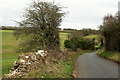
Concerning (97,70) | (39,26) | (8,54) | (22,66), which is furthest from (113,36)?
→ (8,54)

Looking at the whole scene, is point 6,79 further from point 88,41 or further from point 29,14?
point 88,41

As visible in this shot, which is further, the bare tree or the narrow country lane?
the bare tree

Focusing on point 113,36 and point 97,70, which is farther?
point 113,36

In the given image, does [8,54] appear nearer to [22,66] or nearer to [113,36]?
[22,66]

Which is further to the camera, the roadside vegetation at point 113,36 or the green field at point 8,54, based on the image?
the roadside vegetation at point 113,36

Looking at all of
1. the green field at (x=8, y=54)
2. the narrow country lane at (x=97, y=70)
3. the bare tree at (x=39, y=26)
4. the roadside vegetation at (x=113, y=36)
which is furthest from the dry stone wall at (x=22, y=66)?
the roadside vegetation at (x=113, y=36)

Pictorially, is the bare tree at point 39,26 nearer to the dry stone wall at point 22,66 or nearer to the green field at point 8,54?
the green field at point 8,54

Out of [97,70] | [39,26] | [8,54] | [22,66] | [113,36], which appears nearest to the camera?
[22,66]

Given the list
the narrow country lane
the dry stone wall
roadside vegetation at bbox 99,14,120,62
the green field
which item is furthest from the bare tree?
roadside vegetation at bbox 99,14,120,62

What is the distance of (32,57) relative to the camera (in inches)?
330

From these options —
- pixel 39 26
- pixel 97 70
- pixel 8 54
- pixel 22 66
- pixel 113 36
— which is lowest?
pixel 8 54

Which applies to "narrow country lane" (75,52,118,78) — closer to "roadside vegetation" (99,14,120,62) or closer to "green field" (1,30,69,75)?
"roadside vegetation" (99,14,120,62)

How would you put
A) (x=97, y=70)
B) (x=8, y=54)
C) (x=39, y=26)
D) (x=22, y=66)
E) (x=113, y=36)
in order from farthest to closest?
(x=8, y=54), (x=113, y=36), (x=39, y=26), (x=97, y=70), (x=22, y=66)

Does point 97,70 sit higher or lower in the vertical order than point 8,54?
higher
